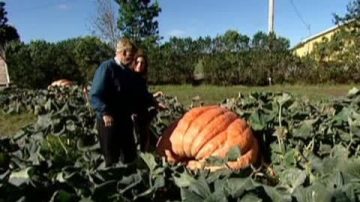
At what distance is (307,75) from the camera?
96.6 feet

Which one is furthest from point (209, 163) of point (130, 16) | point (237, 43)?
point (130, 16)

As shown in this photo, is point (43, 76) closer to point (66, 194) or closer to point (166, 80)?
point (166, 80)

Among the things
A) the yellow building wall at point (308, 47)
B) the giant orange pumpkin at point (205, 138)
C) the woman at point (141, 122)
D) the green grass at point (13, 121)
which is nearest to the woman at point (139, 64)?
the woman at point (141, 122)

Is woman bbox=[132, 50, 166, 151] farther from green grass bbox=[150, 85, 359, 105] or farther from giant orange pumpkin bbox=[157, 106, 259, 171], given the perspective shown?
green grass bbox=[150, 85, 359, 105]

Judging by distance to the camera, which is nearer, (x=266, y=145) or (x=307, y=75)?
(x=266, y=145)

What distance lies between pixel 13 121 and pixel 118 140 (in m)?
7.39

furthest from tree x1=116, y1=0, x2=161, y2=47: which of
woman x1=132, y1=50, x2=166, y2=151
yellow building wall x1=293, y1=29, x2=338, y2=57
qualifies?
woman x1=132, y1=50, x2=166, y2=151

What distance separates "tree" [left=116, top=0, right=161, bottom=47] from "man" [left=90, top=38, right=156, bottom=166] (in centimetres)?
3566

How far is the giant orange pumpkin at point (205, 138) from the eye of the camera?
6039 millimetres

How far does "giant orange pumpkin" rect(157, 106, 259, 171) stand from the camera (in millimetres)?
6039

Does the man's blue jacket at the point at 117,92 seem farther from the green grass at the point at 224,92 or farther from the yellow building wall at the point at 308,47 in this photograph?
the yellow building wall at the point at 308,47

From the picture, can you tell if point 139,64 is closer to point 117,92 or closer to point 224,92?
point 117,92

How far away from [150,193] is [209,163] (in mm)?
1108

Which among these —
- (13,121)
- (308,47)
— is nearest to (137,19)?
(308,47)
